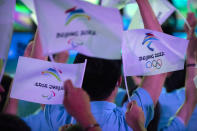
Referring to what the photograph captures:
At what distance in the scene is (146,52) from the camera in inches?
52.9

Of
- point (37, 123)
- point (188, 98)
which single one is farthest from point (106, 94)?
point (37, 123)

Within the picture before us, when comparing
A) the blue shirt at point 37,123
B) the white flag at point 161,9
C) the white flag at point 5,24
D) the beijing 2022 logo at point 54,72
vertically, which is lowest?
the blue shirt at point 37,123

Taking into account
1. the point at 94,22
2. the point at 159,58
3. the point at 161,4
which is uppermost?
the point at 161,4

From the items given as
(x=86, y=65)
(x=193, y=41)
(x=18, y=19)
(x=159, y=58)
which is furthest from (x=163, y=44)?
(x=18, y=19)

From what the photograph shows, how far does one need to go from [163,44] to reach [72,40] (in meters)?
0.47

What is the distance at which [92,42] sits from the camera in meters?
1.12

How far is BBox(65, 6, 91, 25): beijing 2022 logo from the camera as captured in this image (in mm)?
1105

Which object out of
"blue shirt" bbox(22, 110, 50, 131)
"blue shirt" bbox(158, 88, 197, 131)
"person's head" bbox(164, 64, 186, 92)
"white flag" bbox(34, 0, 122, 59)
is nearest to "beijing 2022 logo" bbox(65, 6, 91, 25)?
"white flag" bbox(34, 0, 122, 59)

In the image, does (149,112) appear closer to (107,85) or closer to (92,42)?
(107,85)

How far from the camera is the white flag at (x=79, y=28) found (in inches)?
42.8

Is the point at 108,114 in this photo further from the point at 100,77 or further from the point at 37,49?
the point at 37,49

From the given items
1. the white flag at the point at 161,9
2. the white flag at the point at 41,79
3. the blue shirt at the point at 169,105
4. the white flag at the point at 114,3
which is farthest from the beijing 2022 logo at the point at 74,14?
the blue shirt at the point at 169,105

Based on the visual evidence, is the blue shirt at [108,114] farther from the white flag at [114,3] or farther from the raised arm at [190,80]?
the white flag at [114,3]

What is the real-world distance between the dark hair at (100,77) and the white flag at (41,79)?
6 centimetres
